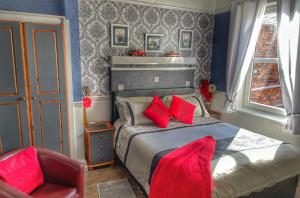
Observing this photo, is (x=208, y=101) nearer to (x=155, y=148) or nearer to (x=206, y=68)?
(x=206, y=68)

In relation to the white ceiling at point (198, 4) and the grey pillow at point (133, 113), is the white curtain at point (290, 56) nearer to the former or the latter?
the white ceiling at point (198, 4)

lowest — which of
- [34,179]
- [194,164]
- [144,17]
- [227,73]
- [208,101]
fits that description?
[34,179]

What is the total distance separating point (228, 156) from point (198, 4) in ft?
8.54

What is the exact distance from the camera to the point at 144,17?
10.7ft

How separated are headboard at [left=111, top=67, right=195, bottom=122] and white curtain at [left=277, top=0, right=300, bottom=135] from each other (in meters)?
1.40

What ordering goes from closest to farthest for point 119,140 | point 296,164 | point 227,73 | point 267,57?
point 296,164 → point 119,140 → point 267,57 → point 227,73

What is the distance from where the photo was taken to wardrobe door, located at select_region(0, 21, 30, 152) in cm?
229

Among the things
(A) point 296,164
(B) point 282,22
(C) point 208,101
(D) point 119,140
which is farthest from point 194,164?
(C) point 208,101

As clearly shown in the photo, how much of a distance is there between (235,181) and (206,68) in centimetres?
249

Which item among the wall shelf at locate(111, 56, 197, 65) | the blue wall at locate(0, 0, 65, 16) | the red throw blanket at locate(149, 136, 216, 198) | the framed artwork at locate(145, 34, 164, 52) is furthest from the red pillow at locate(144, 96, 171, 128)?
the blue wall at locate(0, 0, 65, 16)

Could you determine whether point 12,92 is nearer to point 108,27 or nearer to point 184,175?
point 108,27

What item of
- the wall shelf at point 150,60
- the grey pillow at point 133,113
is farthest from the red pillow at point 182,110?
the wall shelf at point 150,60

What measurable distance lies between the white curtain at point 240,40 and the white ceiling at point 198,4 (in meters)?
0.37

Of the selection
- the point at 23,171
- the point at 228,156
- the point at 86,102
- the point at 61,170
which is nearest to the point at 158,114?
the point at 86,102
